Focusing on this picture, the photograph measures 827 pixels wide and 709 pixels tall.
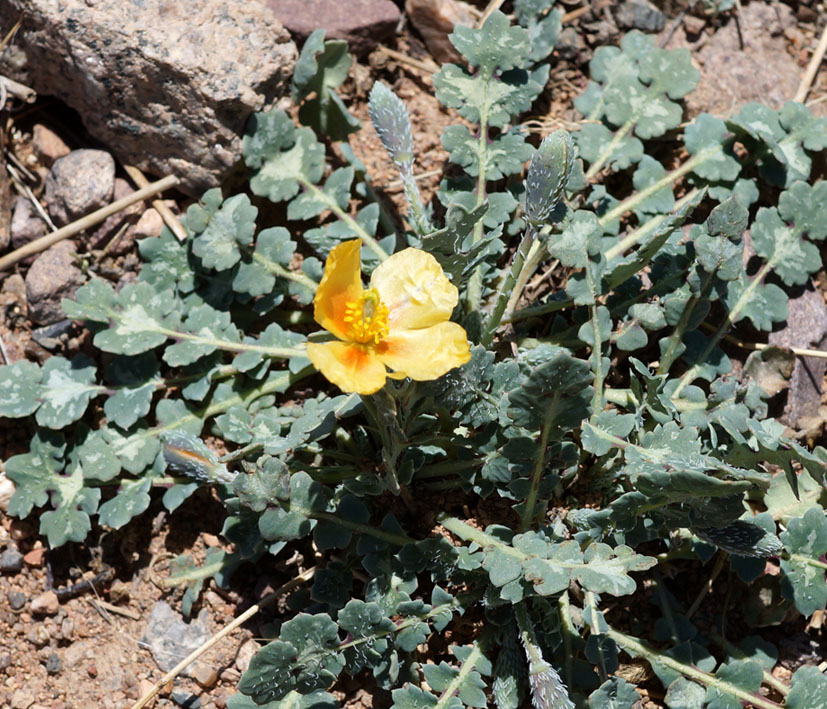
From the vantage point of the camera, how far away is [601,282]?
317 cm

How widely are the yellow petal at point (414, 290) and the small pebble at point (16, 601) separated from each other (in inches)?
70.3

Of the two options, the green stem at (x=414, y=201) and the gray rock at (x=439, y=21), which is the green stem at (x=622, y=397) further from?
the gray rock at (x=439, y=21)

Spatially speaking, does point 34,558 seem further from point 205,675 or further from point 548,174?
point 548,174

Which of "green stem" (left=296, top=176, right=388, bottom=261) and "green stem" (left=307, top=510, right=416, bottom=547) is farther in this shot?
"green stem" (left=296, top=176, right=388, bottom=261)

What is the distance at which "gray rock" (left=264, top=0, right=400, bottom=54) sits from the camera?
369 cm

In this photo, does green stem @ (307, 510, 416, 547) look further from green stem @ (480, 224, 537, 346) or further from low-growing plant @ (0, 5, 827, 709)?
green stem @ (480, 224, 537, 346)

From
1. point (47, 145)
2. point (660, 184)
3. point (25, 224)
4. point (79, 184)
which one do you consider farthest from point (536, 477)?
point (47, 145)

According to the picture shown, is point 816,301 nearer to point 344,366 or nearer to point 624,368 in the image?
point 624,368

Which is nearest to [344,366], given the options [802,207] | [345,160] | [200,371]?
[200,371]

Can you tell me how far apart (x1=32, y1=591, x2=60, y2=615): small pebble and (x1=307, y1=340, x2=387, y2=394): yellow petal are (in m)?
1.64

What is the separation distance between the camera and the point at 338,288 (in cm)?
249

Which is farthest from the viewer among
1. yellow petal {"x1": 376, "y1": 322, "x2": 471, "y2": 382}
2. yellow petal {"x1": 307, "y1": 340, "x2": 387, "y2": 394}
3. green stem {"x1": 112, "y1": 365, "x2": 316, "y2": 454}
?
green stem {"x1": 112, "y1": 365, "x2": 316, "y2": 454}

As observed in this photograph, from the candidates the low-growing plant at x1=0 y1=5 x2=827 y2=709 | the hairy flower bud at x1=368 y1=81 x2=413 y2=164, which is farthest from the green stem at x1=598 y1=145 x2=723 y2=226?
the hairy flower bud at x1=368 y1=81 x2=413 y2=164

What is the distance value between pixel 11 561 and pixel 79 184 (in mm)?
1474
